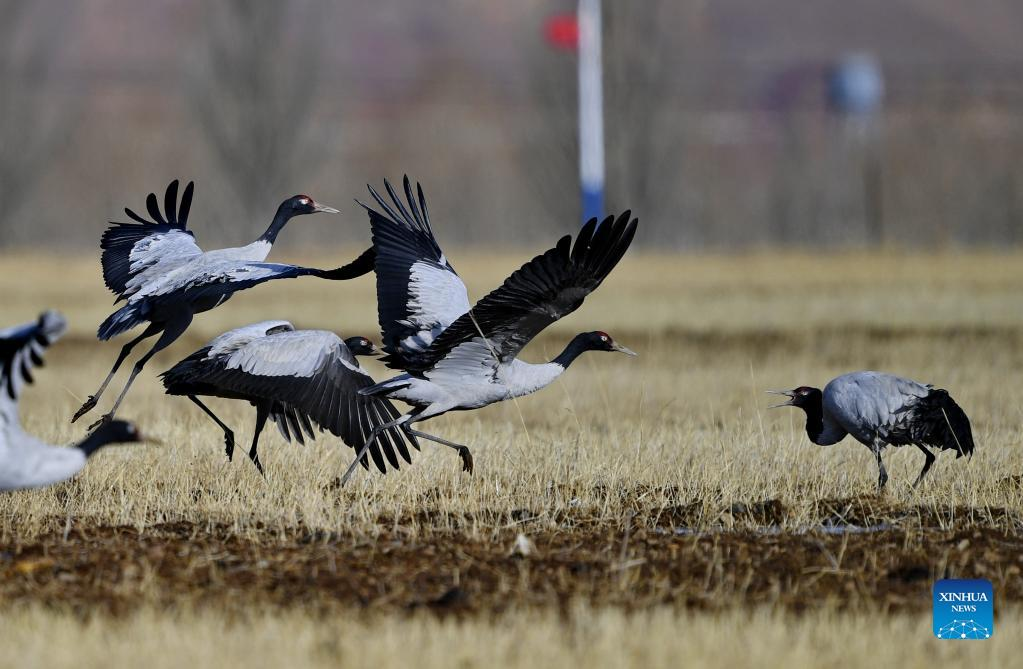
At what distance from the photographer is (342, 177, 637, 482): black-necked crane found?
7582 millimetres

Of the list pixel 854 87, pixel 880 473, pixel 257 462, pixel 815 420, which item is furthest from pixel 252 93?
pixel 880 473

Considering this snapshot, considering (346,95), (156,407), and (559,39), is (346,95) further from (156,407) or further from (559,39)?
(156,407)

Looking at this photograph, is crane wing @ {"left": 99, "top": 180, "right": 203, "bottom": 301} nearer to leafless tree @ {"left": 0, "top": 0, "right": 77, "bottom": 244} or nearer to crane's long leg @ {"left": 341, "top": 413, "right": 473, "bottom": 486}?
crane's long leg @ {"left": 341, "top": 413, "right": 473, "bottom": 486}

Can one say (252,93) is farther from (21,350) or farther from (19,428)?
(21,350)

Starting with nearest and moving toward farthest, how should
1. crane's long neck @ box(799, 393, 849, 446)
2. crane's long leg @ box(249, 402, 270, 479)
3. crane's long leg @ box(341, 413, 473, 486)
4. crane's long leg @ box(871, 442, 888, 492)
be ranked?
crane's long leg @ box(871, 442, 888, 492)
crane's long leg @ box(341, 413, 473, 486)
crane's long leg @ box(249, 402, 270, 479)
crane's long neck @ box(799, 393, 849, 446)

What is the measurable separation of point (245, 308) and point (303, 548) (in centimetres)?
1726

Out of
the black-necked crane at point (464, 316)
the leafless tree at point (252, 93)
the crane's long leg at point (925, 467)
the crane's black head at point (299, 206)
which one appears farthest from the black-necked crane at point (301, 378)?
the leafless tree at point (252, 93)

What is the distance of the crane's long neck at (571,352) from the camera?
28.7ft

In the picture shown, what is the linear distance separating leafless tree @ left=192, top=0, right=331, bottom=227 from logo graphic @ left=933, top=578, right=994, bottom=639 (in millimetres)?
35545

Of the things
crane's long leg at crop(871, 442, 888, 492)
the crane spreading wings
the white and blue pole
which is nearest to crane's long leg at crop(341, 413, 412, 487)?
the crane spreading wings

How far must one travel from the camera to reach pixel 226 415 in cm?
1221

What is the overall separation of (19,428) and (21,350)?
1.41 feet

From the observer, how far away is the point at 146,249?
421 inches

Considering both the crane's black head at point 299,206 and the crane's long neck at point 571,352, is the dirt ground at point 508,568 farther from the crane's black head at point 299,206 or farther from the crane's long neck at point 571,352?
the crane's black head at point 299,206
